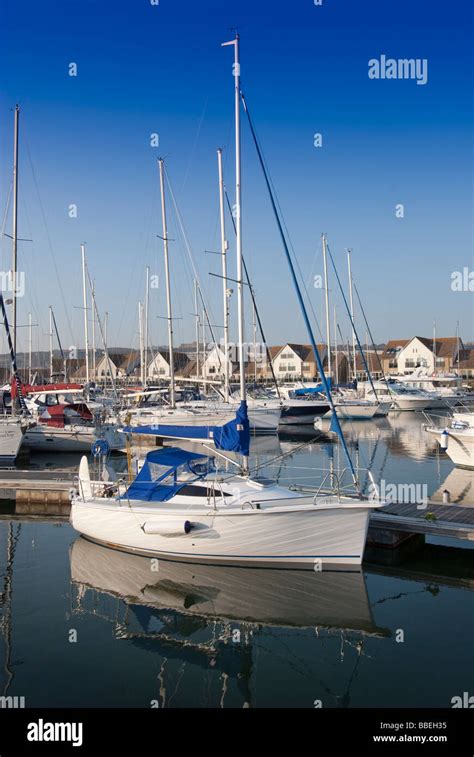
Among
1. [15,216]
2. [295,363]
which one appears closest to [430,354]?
[295,363]

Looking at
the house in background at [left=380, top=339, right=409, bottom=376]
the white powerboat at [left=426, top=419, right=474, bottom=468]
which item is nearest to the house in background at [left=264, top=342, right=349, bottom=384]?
the house in background at [left=380, top=339, right=409, bottom=376]

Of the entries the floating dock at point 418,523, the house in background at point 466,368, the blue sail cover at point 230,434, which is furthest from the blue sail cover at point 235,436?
the house in background at point 466,368

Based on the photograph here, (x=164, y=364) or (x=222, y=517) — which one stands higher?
(x=164, y=364)

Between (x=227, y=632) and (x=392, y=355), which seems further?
(x=392, y=355)

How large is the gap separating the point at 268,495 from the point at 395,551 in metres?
3.90

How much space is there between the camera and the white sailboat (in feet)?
48.1

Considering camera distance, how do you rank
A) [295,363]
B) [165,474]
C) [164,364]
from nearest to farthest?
[165,474] < [295,363] < [164,364]

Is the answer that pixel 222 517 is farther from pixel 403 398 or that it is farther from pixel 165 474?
pixel 403 398

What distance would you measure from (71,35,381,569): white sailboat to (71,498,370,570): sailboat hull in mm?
24

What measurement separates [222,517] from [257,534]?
94 cm

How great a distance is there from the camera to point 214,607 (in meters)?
13.5

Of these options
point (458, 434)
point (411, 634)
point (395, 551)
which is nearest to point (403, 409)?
point (458, 434)

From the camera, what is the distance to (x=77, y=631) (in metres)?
12.4
